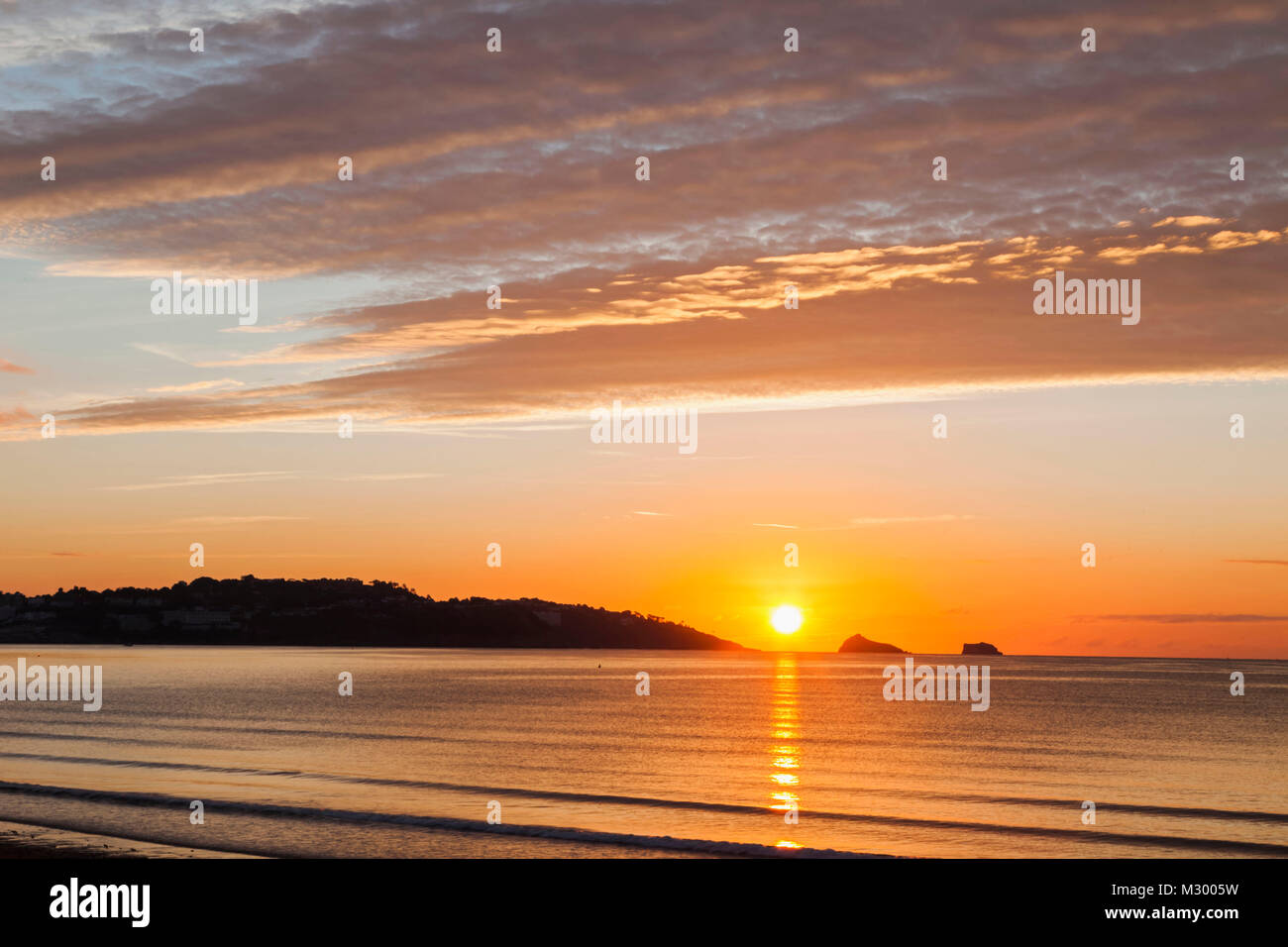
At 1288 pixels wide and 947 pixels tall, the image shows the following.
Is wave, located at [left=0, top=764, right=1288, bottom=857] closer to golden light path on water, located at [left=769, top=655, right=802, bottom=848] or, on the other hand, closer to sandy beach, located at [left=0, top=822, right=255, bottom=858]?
golden light path on water, located at [left=769, top=655, right=802, bottom=848]

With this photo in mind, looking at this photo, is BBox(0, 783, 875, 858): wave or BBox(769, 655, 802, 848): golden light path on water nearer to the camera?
BBox(0, 783, 875, 858): wave

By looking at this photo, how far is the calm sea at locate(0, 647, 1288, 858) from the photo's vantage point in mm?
34594

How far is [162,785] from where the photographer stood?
44375 millimetres

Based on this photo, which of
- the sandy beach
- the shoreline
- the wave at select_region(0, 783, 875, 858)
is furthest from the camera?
the wave at select_region(0, 783, 875, 858)

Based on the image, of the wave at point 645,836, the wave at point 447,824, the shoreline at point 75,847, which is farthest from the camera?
the wave at point 645,836

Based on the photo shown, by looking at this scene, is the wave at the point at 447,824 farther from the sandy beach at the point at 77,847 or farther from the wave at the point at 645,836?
the sandy beach at the point at 77,847

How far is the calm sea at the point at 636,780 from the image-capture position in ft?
113

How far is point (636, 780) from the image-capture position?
49406 mm

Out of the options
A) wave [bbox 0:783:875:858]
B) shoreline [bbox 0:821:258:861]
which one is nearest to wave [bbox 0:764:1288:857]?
wave [bbox 0:783:875:858]

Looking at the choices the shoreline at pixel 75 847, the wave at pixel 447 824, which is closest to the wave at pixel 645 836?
the wave at pixel 447 824
